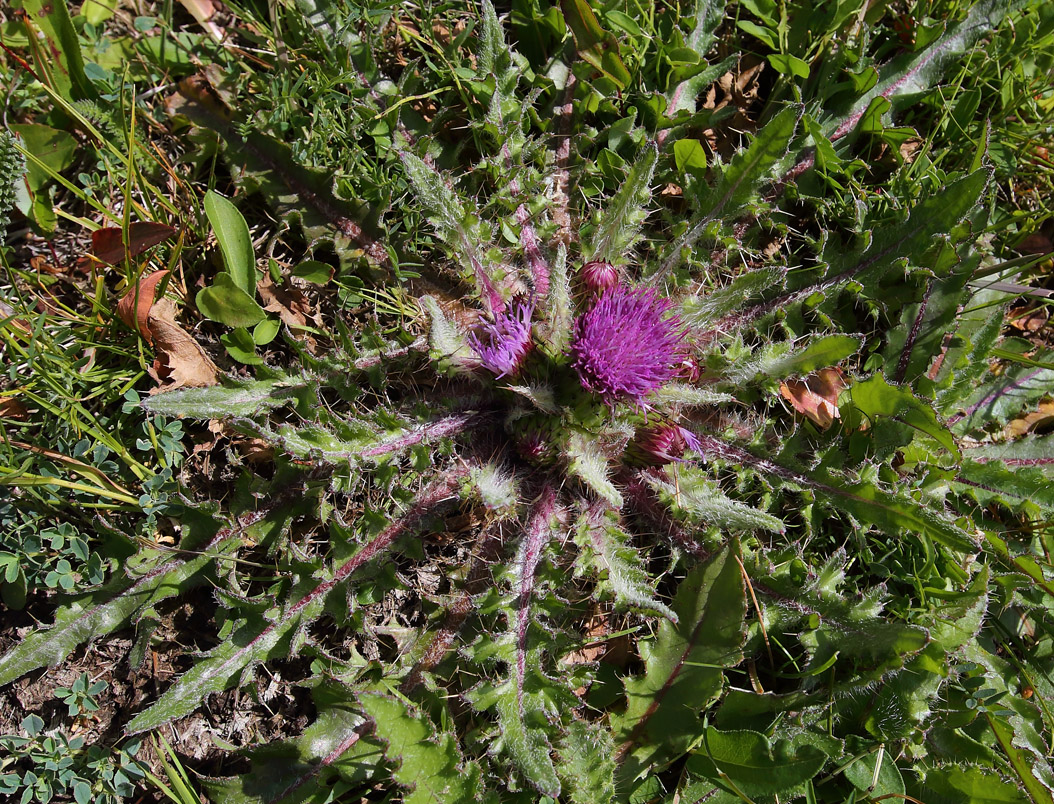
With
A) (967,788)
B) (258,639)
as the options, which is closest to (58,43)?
(258,639)

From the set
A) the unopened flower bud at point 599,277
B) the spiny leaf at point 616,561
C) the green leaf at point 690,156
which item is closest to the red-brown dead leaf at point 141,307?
the unopened flower bud at point 599,277

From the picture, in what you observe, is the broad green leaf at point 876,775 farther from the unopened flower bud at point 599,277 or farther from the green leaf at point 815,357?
the unopened flower bud at point 599,277

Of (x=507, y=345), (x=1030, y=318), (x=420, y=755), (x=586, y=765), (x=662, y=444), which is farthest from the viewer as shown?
(x=1030, y=318)

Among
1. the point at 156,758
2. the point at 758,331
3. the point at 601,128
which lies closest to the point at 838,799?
the point at 758,331

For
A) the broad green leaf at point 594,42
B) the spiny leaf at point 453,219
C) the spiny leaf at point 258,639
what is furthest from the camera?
the broad green leaf at point 594,42

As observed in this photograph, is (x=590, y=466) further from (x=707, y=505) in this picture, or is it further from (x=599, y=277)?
(x=599, y=277)

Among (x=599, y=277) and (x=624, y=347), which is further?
(x=599, y=277)
